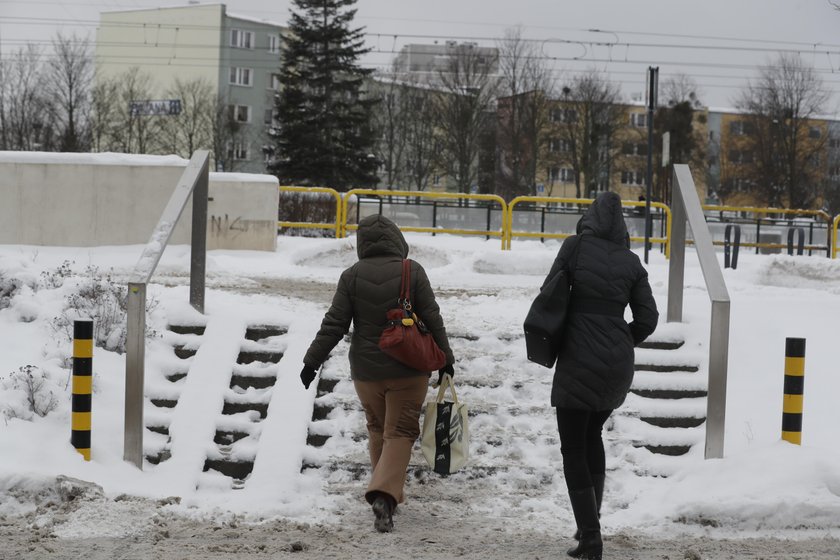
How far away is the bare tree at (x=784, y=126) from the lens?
54.0 meters

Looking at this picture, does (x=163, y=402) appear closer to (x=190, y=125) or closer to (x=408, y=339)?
(x=408, y=339)

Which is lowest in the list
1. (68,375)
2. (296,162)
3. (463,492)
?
(463,492)

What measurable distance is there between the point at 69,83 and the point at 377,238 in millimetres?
41370

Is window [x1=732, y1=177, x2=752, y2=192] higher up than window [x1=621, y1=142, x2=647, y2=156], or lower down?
lower down

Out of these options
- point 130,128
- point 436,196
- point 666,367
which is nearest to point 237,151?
point 130,128

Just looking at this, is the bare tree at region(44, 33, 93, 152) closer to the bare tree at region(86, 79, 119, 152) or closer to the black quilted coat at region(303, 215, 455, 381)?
the bare tree at region(86, 79, 119, 152)

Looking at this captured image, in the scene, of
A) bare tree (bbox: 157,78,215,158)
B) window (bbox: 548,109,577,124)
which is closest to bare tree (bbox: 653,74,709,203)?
window (bbox: 548,109,577,124)

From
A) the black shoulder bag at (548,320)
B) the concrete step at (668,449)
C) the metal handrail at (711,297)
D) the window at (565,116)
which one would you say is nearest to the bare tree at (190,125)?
the window at (565,116)

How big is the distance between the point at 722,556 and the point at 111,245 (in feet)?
37.7

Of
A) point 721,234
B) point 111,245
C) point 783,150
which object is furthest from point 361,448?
point 783,150

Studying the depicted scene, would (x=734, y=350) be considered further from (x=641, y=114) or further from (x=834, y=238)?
(x=641, y=114)

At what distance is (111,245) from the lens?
15.2m

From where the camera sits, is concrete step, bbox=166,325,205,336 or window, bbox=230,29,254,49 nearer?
concrete step, bbox=166,325,205,336

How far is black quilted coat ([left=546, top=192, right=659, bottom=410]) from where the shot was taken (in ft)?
16.8
